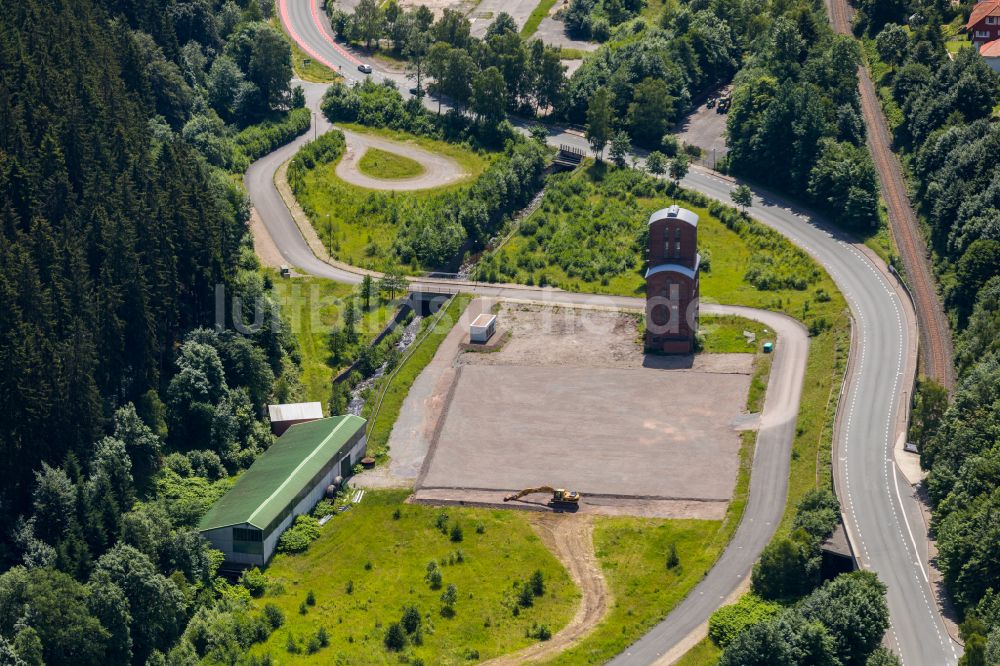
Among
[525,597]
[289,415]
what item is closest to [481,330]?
[289,415]

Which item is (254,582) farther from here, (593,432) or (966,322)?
(966,322)

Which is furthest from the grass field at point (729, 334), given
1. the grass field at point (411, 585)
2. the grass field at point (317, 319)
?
the grass field at point (317, 319)

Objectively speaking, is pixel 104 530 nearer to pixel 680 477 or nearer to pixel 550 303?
pixel 680 477

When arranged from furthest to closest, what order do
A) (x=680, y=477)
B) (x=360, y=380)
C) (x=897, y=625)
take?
(x=360, y=380), (x=680, y=477), (x=897, y=625)

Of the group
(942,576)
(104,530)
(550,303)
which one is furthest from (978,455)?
(104,530)

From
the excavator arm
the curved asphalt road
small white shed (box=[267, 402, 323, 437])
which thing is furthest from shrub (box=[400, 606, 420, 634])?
small white shed (box=[267, 402, 323, 437])

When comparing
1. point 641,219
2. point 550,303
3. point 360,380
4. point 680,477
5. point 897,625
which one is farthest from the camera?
point 641,219

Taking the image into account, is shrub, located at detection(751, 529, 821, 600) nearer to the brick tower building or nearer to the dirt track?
the dirt track

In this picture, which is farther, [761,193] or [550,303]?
[761,193]
